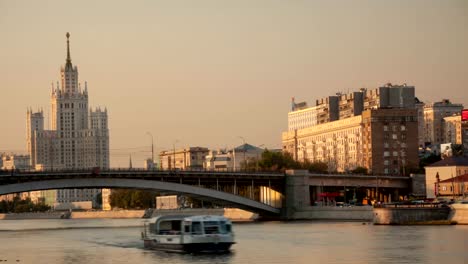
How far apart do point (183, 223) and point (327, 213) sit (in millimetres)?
59213

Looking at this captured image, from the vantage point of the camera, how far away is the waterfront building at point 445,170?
493 feet

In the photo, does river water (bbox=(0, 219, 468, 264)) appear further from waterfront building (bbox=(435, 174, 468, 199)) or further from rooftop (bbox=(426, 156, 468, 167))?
rooftop (bbox=(426, 156, 468, 167))

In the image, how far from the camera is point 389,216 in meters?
112

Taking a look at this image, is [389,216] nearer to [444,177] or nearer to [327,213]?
[327,213]

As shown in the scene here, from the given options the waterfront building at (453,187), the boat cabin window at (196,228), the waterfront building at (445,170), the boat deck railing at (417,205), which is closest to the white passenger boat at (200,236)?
the boat cabin window at (196,228)

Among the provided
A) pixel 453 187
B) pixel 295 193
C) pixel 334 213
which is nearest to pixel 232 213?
pixel 295 193

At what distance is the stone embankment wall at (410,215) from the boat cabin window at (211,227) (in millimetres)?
28889

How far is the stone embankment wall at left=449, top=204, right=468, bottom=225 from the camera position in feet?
345

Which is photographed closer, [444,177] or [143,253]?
[143,253]

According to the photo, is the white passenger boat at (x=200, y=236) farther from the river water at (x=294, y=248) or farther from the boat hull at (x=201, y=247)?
the river water at (x=294, y=248)

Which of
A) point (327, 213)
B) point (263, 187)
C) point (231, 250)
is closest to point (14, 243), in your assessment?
point (231, 250)

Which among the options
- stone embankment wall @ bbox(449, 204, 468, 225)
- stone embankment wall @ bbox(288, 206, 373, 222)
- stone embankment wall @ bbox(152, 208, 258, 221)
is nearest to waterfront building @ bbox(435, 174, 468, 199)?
stone embankment wall @ bbox(288, 206, 373, 222)

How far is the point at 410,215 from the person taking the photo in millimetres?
109812

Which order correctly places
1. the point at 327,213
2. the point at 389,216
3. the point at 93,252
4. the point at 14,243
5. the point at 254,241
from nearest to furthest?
the point at 93,252 < the point at 254,241 < the point at 14,243 < the point at 389,216 < the point at 327,213
